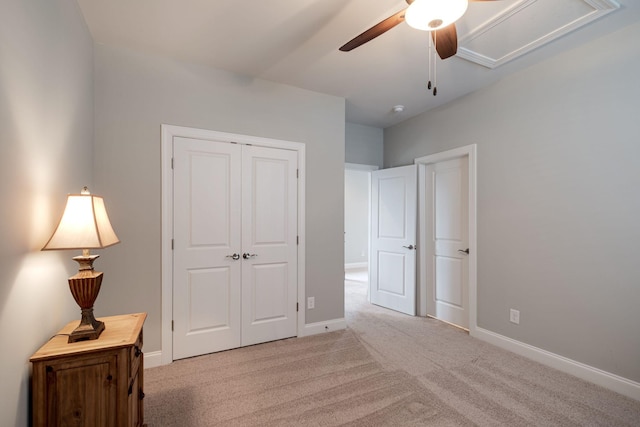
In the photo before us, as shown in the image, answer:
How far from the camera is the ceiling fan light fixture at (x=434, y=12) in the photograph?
1292 mm

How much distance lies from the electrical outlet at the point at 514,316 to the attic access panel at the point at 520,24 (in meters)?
2.32

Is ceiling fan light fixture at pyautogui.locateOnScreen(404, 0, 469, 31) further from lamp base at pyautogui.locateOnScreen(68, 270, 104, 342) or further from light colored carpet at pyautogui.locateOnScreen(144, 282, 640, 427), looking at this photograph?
light colored carpet at pyautogui.locateOnScreen(144, 282, 640, 427)

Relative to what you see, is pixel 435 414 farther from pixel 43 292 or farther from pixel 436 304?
pixel 43 292

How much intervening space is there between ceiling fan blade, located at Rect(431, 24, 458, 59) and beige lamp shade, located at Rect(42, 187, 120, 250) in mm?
2021

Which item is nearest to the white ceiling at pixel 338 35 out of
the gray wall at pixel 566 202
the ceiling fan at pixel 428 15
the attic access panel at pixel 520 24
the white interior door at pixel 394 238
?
the attic access panel at pixel 520 24

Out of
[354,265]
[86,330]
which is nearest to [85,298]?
[86,330]

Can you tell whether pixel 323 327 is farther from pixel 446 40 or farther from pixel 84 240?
pixel 446 40

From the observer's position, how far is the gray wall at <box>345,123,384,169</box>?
13.7 ft

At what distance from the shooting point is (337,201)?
3295 millimetres

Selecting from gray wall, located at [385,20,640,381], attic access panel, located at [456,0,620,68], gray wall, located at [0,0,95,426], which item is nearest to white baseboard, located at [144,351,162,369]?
gray wall, located at [0,0,95,426]

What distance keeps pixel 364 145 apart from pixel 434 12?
298 cm

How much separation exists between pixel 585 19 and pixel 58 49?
334 centimetres

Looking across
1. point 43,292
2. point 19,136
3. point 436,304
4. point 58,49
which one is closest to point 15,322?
point 43,292

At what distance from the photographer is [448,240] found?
11.6 ft
